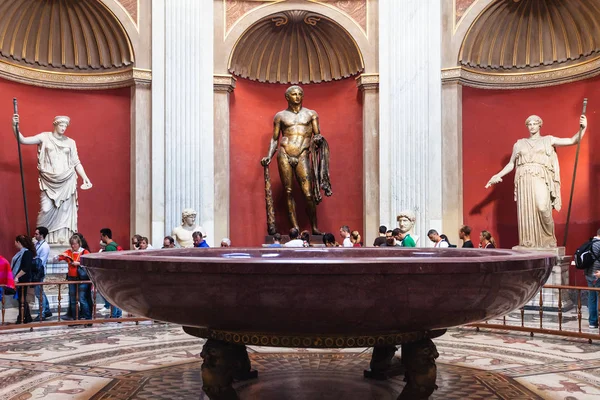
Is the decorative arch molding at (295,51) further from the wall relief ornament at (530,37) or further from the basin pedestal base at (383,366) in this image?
the basin pedestal base at (383,366)

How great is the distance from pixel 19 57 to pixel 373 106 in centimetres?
590

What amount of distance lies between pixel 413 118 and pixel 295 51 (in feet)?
9.17

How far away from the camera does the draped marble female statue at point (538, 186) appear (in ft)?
31.0

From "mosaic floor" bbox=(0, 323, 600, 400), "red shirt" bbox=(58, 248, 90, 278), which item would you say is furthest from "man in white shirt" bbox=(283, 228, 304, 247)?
"red shirt" bbox=(58, 248, 90, 278)

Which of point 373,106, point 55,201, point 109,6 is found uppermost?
point 109,6

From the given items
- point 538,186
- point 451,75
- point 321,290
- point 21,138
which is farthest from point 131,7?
point 321,290

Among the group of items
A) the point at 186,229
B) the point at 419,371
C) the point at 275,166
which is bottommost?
the point at 419,371

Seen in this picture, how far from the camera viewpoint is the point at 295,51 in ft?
38.9

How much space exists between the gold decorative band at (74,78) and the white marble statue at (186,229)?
2.35 metres

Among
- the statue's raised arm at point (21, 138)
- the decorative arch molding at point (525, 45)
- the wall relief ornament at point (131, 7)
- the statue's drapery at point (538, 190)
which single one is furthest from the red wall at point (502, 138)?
the statue's raised arm at point (21, 138)

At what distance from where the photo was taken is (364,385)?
13.6 ft

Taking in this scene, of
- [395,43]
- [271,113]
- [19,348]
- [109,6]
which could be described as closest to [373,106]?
[395,43]

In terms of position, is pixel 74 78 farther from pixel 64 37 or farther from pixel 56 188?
pixel 56 188

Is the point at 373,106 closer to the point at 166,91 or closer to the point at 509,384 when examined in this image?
the point at 166,91
